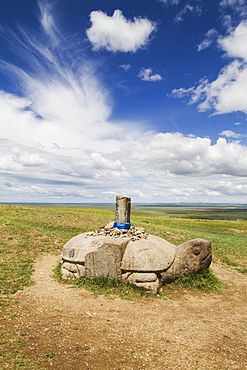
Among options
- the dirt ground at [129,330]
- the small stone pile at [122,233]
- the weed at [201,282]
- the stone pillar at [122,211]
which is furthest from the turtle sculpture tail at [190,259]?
the stone pillar at [122,211]

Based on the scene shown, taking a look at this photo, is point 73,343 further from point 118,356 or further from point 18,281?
point 18,281

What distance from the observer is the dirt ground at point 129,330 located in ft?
22.1

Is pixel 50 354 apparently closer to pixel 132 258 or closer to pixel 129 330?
pixel 129 330

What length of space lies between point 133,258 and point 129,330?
14.6 feet

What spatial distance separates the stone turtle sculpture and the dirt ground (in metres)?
1.16

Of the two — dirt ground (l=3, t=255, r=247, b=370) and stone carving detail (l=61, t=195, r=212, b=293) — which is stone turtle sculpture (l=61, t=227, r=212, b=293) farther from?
dirt ground (l=3, t=255, r=247, b=370)

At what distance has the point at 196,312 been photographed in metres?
10.6

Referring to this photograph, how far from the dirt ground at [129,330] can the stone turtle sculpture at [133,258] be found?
1.16 m

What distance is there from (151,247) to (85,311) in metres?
5.16

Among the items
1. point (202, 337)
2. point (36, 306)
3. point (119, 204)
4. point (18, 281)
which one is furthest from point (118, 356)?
point (119, 204)

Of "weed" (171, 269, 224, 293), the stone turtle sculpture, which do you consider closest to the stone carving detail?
the stone turtle sculpture

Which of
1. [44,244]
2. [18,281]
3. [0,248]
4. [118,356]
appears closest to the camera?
[118,356]

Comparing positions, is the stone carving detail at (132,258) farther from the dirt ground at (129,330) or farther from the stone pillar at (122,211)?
the stone pillar at (122,211)

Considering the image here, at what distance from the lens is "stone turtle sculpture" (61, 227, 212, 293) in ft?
41.3
